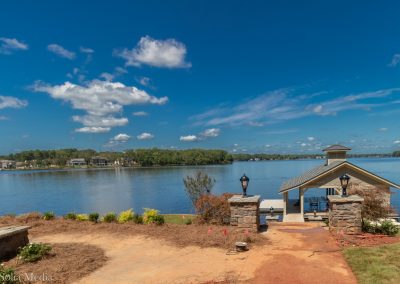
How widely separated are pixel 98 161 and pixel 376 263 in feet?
572

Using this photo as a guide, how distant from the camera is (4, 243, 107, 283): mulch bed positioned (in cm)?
635

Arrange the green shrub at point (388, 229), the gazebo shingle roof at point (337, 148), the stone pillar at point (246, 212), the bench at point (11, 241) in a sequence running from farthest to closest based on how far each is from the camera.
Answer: the gazebo shingle roof at point (337, 148) < the stone pillar at point (246, 212) < the green shrub at point (388, 229) < the bench at point (11, 241)

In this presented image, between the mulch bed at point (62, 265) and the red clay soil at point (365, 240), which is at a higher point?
the red clay soil at point (365, 240)

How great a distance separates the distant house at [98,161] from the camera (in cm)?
16775

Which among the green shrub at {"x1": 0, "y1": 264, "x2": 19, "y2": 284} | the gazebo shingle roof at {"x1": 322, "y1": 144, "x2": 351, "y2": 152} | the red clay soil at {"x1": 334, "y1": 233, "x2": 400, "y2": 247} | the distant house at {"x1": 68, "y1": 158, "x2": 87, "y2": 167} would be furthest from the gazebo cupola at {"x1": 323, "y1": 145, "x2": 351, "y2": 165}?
the distant house at {"x1": 68, "y1": 158, "x2": 87, "y2": 167}

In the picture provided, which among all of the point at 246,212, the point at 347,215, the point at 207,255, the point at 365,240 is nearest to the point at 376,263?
the point at 365,240

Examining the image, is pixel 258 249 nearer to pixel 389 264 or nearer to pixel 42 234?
pixel 389 264

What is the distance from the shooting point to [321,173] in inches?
711

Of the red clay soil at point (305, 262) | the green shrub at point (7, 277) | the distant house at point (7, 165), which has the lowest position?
the distant house at point (7, 165)

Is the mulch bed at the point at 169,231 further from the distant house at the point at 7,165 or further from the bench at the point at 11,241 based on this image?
the distant house at the point at 7,165

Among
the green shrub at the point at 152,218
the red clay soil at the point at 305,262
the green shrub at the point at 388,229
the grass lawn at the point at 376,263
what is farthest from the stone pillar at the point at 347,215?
the green shrub at the point at 152,218

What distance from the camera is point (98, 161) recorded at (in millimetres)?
169375

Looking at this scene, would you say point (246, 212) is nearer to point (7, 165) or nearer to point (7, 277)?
point (7, 277)

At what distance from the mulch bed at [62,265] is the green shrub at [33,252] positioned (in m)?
0.10
